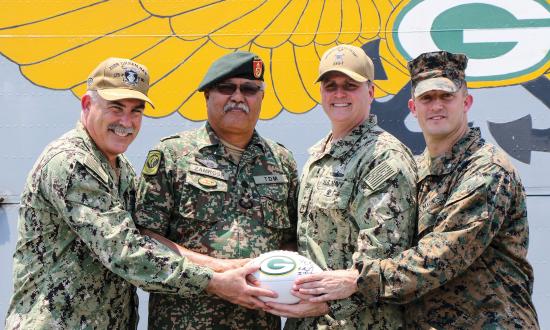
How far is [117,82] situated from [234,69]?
56 cm

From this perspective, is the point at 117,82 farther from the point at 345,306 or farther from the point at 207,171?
→ the point at 345,306

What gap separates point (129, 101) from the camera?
9.14 feet

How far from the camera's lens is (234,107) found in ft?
9.88

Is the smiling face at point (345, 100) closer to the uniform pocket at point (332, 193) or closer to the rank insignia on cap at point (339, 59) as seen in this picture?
the rank insignia on cap at point (339, 59)

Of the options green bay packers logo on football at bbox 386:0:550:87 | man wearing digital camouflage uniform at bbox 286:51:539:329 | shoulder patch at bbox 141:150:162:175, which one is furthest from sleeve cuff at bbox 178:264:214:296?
green bay packers logo on football at bbox 386:0:550:87

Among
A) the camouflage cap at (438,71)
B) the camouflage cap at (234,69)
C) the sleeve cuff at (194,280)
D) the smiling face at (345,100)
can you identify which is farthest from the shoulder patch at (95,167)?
the camouflage cap at (438,71)

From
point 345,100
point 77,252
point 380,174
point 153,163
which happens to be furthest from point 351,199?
point 77,252

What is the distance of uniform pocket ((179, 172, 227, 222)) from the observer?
113 inches

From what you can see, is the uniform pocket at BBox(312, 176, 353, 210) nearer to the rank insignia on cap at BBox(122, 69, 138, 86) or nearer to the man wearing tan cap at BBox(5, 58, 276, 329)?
the man wearing tan cap at BBox(5, 58, 276, 329)

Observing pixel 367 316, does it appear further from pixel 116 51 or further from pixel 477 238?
pixel 116 51

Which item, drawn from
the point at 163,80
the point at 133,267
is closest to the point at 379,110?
the point at 163,80

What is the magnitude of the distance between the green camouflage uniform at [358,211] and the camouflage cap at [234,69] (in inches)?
21.7

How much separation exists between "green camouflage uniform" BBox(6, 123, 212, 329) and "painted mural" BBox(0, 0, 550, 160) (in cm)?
163

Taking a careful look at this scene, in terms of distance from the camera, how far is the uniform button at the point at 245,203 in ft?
9.71
